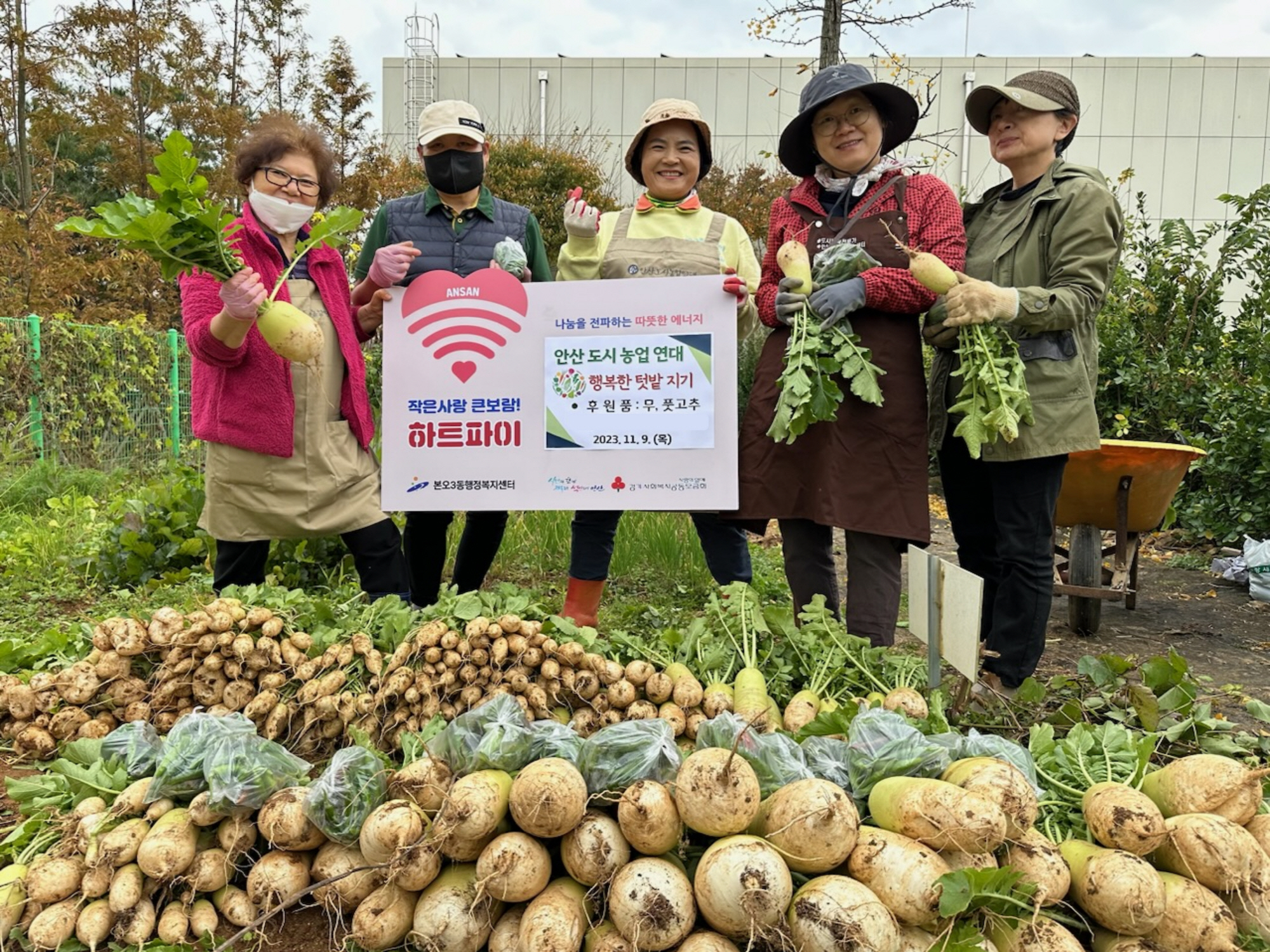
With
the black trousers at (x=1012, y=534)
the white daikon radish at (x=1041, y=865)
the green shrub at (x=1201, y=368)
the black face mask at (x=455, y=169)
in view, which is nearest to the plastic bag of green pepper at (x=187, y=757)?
the white daikon radish at (x=1041, y=865)

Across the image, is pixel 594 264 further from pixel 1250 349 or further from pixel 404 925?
pixel 1250 349

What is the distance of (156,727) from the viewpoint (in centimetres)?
259

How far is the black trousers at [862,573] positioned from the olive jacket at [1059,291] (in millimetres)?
545

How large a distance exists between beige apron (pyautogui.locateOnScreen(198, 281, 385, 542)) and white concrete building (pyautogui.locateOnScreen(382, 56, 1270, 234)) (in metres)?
18.0

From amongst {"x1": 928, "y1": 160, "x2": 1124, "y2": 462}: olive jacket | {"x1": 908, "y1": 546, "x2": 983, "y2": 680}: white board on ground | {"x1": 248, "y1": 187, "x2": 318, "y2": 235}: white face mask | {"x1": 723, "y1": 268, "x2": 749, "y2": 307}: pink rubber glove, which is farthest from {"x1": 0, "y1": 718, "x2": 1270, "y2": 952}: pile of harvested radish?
{"x1": 248, "y1": 187, "x2": 318, "y2": 235}: white face mask

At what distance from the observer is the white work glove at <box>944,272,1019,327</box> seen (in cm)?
280

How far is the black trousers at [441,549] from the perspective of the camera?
148 inches

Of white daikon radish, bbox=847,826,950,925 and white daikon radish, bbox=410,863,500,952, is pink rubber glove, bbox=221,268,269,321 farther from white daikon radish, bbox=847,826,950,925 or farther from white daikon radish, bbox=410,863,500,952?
white daikon radish, bbox=847,826,950,925

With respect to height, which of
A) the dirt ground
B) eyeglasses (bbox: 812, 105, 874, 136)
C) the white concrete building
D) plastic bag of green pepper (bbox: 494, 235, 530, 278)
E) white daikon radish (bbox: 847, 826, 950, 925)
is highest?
the white concrete building

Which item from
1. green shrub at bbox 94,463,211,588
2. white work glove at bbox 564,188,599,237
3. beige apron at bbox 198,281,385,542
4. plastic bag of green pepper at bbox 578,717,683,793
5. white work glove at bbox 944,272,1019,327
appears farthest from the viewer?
green shrub at bbox 94,463,211,588

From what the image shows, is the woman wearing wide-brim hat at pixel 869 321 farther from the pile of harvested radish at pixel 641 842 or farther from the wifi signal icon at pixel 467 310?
the wifi signal icon at pixel 467 310

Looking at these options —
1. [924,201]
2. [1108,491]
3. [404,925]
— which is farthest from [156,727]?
[1108,491]

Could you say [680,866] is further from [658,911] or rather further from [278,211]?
[278,211]

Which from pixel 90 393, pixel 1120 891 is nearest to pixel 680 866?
pixel 1120 891
